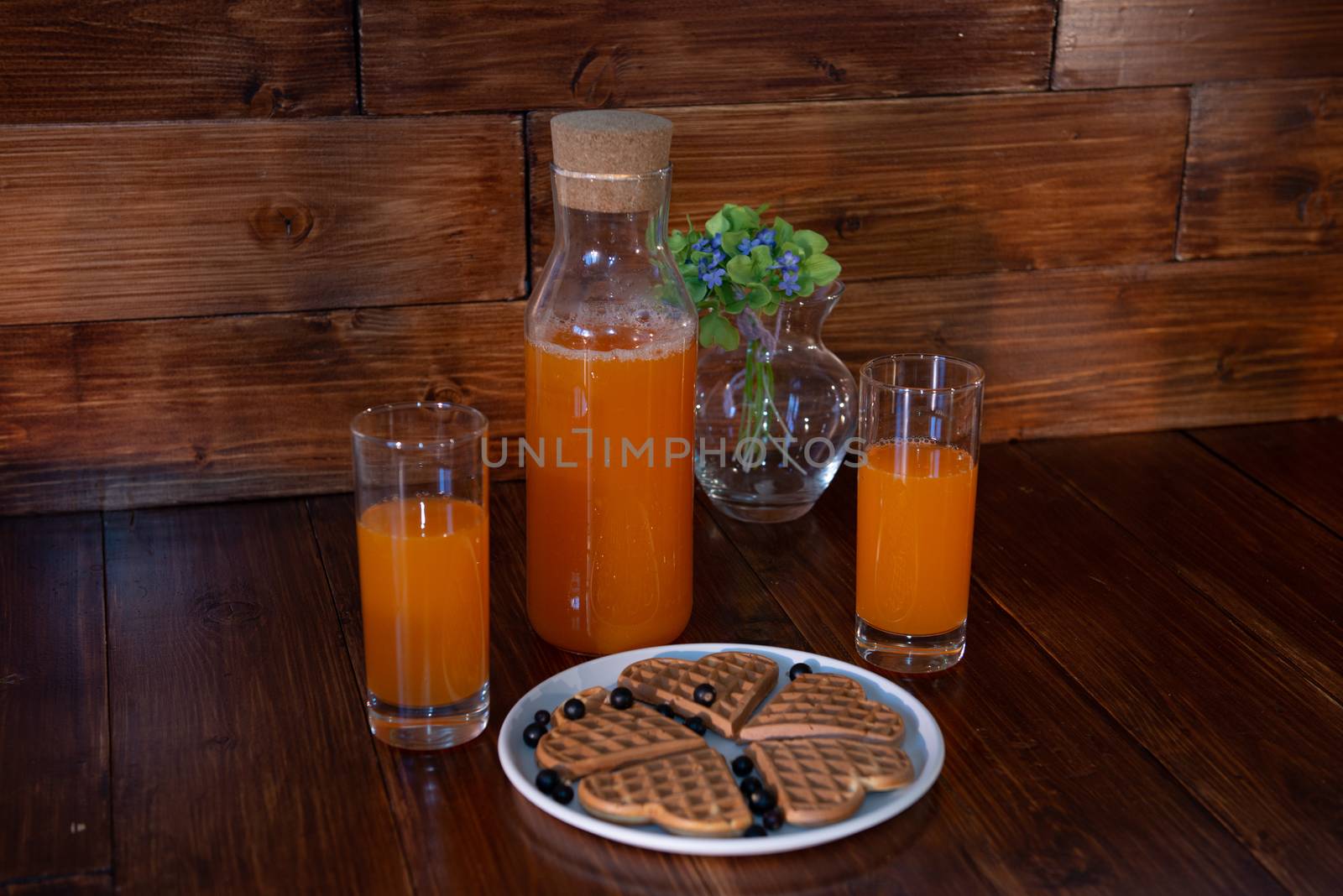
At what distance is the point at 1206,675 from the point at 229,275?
873 mm

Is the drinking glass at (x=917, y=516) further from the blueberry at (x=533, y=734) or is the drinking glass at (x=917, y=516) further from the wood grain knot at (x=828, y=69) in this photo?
the wood grain knot at (x=828, y=69)

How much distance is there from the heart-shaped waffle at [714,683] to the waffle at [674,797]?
57mm

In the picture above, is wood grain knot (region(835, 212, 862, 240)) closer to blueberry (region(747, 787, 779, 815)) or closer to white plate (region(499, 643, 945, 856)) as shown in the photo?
white plate (region(499, 643, 945, 856))

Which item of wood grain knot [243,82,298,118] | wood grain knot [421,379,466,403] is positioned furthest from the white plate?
wood grain knot [243,82,298,118]

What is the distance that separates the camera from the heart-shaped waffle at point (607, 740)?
0.89 metres

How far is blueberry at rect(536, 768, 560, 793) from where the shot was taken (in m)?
0.88

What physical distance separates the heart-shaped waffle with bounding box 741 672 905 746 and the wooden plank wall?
1.80 feet

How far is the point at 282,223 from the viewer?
1.30m

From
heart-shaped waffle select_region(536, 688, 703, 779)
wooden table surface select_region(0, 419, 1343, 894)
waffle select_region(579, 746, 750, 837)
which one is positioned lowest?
wooden table surface select_region(0, 419, 1343, 894)

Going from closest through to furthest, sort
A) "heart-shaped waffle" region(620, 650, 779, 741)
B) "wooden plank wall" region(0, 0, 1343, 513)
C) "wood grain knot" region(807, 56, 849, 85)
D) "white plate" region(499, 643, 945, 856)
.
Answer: "white plate" region(499, 643, 945, 856)
"heart-shaped waffle" region(620, 650, 779, 741)
"wooden plank wall" region(0, 0, 1343, 513)
"wood grain knot" region(807, 56, 849, 85)

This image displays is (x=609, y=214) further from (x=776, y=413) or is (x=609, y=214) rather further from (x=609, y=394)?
(x=776, y=413)

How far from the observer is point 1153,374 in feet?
5.18

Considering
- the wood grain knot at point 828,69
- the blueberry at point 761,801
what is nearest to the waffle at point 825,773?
the blueberry at point 761,801

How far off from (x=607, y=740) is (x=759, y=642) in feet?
0.74
